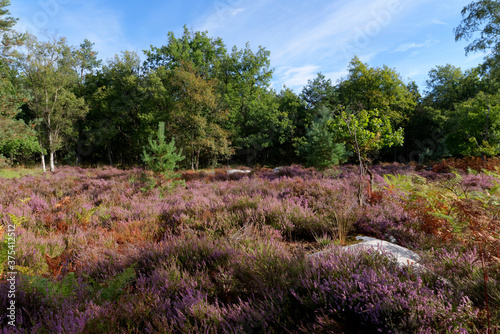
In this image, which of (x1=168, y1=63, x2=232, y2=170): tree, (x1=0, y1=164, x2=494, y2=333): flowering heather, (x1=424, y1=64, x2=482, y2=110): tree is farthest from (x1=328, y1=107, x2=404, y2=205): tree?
(x1=424, y1=64, x2=482, y2=110): tree

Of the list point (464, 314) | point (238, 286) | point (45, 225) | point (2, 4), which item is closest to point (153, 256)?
point (238, 286)

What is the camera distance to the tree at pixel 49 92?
21.2 metres

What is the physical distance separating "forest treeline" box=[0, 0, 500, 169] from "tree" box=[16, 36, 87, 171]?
0.32ft

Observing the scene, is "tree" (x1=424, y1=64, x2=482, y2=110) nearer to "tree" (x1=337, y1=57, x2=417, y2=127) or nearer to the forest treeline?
the forest treeline

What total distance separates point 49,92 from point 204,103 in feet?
50.0

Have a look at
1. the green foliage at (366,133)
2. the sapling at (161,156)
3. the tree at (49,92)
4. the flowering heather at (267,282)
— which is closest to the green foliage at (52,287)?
the flowering heather at (267,282)

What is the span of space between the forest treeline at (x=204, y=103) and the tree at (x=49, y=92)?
98mm

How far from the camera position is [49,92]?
2255cm

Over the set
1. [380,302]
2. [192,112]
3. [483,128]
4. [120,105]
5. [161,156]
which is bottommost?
[380,302]

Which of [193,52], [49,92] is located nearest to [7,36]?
[49,92]

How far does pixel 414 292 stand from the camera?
1483 millimetres

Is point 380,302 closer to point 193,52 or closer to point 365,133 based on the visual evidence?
point 365,133

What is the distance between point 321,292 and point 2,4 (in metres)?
24.8

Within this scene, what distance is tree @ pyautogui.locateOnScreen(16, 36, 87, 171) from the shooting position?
69.6ft
